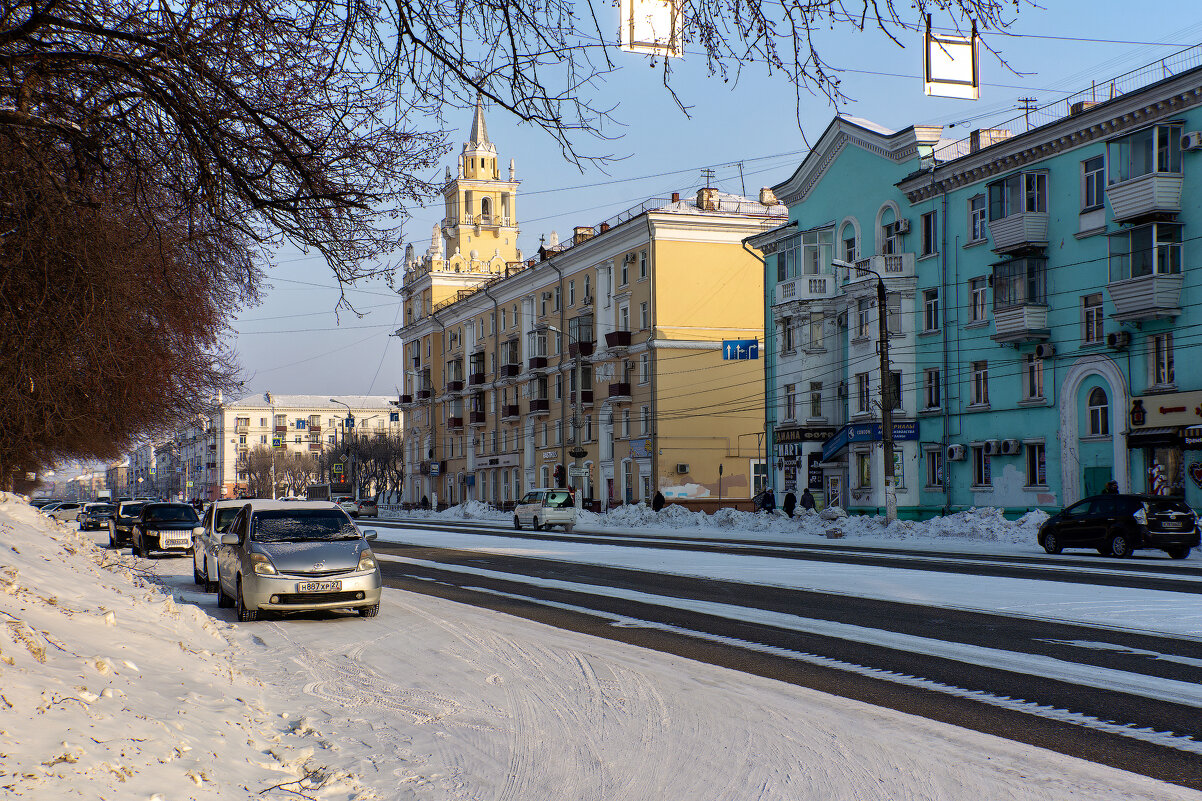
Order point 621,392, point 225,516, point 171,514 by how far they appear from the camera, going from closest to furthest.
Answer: point 225,516, point 171,514, point 621,392

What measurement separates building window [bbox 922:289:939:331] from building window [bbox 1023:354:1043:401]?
5.03 m

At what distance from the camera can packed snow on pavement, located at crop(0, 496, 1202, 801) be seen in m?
6.01

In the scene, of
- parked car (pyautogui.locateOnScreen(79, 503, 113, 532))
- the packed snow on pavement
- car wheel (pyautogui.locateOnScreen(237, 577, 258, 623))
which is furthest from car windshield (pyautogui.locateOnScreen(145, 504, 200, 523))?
parked car (pyautogui.locateOnScreen(79, 503, 113, 532))

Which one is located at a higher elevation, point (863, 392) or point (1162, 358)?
point (1162, 358)

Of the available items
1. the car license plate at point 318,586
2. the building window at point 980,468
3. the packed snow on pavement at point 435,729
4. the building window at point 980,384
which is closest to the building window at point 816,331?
the building window at point 980,384

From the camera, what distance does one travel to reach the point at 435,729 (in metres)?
8.01

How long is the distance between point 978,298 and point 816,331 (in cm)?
1040

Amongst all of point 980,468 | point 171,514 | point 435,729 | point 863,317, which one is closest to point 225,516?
point 171,514

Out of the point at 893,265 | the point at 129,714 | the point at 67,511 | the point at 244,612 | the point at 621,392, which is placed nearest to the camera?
the point at 129,714

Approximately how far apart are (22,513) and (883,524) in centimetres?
2689

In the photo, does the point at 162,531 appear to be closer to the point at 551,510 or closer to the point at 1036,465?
the point at 551,510

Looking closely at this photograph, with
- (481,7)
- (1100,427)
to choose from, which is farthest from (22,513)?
(1100,427)

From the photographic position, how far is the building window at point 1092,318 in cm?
3625

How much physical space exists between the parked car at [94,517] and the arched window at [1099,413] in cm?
4489
